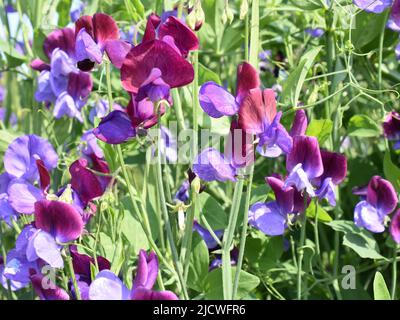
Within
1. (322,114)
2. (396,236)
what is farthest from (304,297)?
(322,114)

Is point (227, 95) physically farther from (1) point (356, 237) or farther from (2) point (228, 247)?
(1) point (356, 237)

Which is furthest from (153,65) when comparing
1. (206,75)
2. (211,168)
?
(206,75)

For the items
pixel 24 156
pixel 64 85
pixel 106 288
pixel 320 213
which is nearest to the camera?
pixel 106 288

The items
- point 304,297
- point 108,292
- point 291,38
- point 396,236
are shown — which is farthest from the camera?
point 291,38

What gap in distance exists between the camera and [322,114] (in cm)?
154

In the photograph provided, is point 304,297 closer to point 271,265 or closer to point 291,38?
point 271,265

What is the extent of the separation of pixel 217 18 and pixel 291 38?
7.1 inches

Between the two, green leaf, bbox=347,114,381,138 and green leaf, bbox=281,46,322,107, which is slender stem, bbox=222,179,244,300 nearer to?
green leaf, bbox=281,46,322,107

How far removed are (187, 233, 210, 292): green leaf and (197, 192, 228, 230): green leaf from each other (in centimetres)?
7

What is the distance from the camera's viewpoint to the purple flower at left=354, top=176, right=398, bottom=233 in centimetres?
125

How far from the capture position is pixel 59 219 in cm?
103

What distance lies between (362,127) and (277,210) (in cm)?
41

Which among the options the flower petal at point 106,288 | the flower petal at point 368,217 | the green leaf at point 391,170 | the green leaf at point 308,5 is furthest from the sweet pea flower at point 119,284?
the green leaf at point 308,5

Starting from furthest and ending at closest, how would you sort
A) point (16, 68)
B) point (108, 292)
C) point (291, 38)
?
point (16, 68), point (291, 38), point (108, 292)
